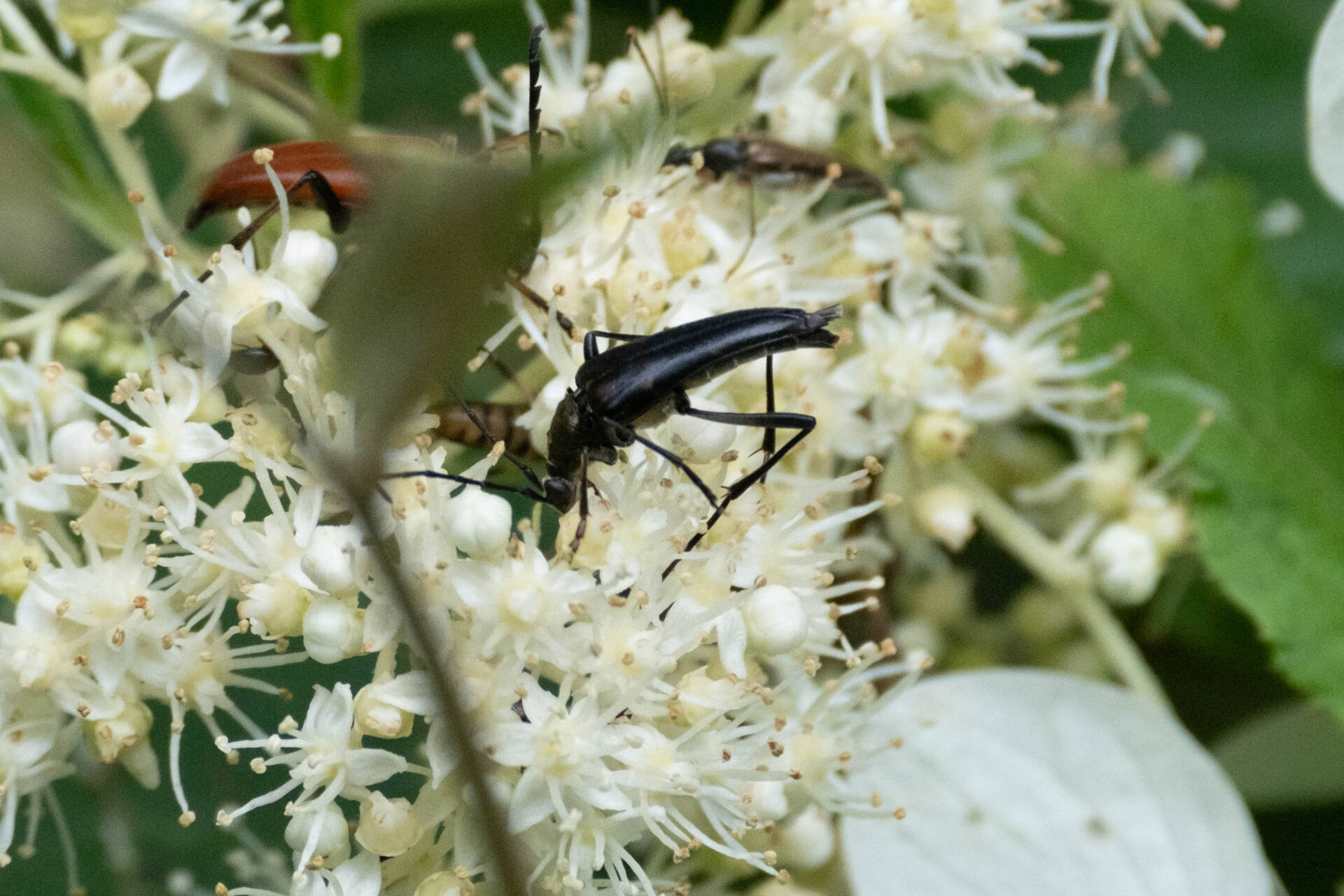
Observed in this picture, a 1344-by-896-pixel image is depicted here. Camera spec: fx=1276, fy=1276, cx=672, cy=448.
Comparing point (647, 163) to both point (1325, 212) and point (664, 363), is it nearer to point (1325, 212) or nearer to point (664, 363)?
point (664, 363)

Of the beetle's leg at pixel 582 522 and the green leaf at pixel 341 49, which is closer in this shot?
the beetle's leg at pixel 582 522

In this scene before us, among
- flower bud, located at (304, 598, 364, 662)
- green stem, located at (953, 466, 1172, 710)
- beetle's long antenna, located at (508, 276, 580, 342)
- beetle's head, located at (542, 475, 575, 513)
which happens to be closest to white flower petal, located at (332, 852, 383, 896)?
flower bud, located at (304, 598, 364, 662)

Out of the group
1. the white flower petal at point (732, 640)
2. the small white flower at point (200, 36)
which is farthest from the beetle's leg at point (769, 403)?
the small white flower at point (200, 36)

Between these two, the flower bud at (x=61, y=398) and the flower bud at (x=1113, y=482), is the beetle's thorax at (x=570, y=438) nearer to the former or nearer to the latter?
the flower bud at (x=61, y=398)

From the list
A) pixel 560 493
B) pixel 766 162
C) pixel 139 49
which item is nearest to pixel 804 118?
pixel 766 162

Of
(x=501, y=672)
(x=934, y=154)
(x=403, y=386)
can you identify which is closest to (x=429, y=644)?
(x=403, y=386)

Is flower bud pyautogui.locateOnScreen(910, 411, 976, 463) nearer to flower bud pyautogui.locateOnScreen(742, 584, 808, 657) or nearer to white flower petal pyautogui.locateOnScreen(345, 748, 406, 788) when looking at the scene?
flower bud pyautogui.locateOnScreen(742, 584, 808, 657)

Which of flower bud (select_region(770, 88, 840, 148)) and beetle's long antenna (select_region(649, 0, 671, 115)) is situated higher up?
beetle's long antenna (select_region(649, 0, 671, 115))

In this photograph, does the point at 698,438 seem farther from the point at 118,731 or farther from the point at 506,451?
the point at 118,731
